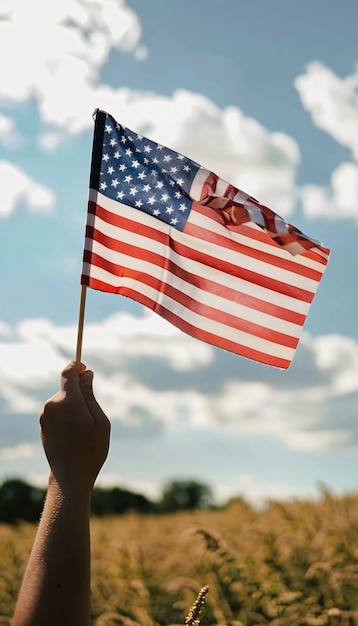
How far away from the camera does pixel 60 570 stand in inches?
79.4

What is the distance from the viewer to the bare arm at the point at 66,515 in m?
1.98

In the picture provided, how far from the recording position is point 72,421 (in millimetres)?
2230

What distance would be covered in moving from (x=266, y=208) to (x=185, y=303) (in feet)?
2.59

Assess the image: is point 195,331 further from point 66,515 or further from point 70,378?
point 66,515

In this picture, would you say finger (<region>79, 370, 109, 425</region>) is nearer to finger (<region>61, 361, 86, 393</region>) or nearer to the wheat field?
finger (<region>61, 361, 86, 393</region>)

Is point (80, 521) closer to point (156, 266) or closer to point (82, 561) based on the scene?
point (82, 561)

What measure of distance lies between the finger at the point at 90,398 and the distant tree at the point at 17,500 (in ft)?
90.9

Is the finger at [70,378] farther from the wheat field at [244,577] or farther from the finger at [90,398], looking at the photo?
the wheat field at [244,577]

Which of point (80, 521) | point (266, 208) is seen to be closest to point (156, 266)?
point (266, 208)

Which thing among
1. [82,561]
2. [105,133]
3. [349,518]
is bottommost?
[82,561]

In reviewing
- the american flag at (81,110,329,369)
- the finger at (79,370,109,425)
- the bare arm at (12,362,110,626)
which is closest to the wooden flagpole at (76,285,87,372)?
the finger at (79,370,109,425)

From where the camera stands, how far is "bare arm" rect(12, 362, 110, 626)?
1.98m

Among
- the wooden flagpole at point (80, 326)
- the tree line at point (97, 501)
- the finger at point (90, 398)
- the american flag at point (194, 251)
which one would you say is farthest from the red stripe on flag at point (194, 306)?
the tree line at point (97, 501)

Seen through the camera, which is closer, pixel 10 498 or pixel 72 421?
pixel 72 421
